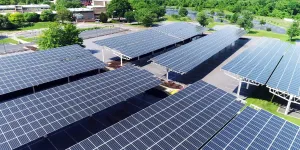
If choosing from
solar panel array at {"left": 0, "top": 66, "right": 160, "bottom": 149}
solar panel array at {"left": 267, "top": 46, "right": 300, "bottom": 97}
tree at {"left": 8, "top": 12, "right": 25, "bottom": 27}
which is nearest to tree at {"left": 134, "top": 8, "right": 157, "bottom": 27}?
tree at {"left": 8, "top": 12, "right": 25, "bottom": 27}

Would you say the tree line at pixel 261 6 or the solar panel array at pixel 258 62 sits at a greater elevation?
the tree line at pixel 261 6

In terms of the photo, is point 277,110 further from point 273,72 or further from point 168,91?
point 168,91

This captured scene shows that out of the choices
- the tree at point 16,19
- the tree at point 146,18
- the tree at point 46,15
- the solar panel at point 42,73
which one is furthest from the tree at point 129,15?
the solar panel at point 42,73

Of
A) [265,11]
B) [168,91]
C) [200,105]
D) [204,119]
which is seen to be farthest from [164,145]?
[265,11]

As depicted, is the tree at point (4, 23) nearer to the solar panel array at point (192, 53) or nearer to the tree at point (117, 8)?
the tree at point (117, 8)

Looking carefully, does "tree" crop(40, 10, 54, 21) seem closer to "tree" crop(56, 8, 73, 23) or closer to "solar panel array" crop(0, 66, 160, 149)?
"tree" crop(56, 8, 73, 23)

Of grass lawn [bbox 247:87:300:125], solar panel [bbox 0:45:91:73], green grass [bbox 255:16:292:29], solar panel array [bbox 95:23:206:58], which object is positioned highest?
green grass [bbox 255:16:292:29]

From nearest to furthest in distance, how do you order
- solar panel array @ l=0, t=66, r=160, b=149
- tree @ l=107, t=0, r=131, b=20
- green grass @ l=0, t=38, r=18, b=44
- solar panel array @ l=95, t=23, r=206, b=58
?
solar panel array @ l=0, t=66, r=160, b=149 < solar panel array @ l=95, t=23, r=206, b=58 < green grass @ l=0, t=38, r=18, b=44 < tree @ l=107, t=0, r=131, b=20
